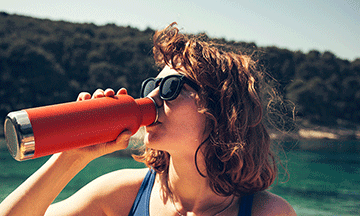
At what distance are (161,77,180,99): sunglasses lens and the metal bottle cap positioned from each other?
2.03 ft

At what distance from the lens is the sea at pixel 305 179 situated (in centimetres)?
874

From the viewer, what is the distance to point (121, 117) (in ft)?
3.91

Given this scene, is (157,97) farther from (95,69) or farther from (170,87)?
(95,69)

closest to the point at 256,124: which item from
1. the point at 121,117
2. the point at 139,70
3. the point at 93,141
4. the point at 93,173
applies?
the point at 121,117

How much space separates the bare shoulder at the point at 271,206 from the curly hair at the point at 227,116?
0.09 meters

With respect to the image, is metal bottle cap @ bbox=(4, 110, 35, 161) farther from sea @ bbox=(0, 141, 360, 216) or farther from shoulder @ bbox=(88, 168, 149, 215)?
sea @ bbox=(0, 141, 360, 216)

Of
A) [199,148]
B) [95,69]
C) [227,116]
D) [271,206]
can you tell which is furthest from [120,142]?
[95,69]

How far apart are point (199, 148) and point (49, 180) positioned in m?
0.69

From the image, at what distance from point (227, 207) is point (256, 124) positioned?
446 mm

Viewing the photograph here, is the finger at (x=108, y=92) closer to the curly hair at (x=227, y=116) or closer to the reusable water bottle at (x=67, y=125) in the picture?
the reusable water bottle at (x=67, y=125)

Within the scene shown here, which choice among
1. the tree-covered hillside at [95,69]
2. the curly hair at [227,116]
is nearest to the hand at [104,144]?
the curly hair at [227,116]

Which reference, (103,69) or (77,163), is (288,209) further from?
(103,69)

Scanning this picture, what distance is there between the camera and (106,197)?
1.60 metres

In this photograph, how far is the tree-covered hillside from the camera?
85.7 feet
